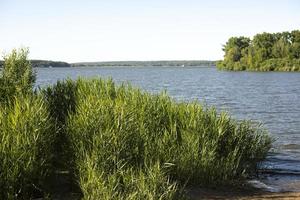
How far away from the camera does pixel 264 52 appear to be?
135375 mm

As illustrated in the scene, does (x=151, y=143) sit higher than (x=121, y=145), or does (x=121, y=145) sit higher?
(x=121, y=145)

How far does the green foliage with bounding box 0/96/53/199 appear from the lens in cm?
837

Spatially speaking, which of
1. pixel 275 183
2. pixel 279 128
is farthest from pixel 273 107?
pixel 275 183

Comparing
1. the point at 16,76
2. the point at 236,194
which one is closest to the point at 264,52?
the point at 16,76

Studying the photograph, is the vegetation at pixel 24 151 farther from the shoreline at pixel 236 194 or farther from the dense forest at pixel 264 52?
the dense forest at pixel 264 52

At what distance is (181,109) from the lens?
1179 cm

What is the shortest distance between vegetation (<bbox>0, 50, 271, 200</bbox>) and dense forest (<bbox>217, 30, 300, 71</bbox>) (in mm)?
116456

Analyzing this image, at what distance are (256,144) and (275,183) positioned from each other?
1.21 m

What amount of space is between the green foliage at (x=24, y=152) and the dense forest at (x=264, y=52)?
12001 centimetres

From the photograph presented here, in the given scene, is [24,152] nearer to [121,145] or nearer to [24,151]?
[24,151]

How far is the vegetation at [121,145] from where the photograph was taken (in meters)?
8.38

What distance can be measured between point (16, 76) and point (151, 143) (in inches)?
225

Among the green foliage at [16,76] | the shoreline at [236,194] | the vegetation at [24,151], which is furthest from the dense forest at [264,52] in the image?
the vegetation at [24,151]

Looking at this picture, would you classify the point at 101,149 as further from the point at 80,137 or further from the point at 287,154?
the point at 287,154
